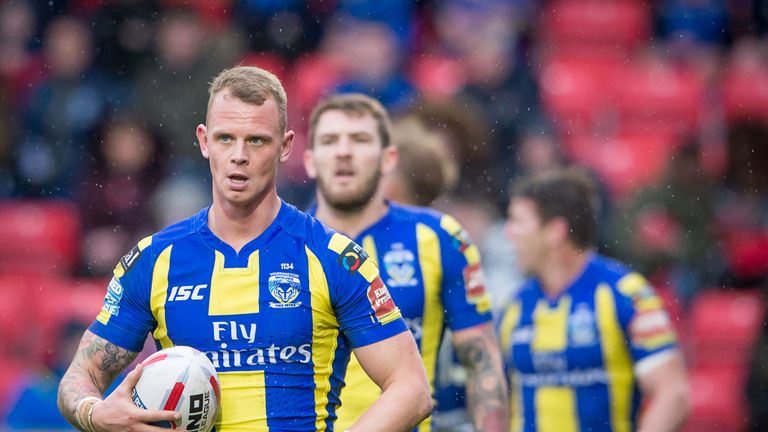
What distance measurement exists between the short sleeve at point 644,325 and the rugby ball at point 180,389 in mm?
3480

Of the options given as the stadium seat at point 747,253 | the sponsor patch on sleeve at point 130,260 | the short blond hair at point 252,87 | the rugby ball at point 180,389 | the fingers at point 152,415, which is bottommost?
the fingers at point 152,415

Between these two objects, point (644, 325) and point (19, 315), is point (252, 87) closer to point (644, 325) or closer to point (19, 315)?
point (644, 325)

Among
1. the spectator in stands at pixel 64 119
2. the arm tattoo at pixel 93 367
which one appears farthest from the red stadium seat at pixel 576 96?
the arm tattoo at pixel 93 367

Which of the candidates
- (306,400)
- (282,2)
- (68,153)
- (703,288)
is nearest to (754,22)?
(703,288)

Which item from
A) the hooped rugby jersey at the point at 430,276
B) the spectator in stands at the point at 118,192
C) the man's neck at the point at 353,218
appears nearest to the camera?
the hooped rugby jersey at the point at 430,276

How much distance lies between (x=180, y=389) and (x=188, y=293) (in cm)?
43

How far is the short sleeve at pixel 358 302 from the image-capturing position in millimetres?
4684

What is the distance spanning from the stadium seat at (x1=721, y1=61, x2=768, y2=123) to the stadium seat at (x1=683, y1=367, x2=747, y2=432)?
2881 millimetres

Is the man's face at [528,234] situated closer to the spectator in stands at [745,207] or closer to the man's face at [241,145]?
the spectator in stands at [745,207]

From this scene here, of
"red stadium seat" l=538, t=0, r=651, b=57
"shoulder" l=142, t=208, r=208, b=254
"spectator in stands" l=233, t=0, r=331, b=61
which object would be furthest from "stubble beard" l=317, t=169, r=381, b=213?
"red stadium seat" l=538, t=0, r=651, b=57

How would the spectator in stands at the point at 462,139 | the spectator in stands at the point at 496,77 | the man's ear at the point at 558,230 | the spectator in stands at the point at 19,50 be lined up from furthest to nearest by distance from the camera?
the spectator in stands at the point at 19,50 → the spectator in stands at the point at 496,77 → the spectator in stands at the point at 462,139 → the man's ear at the point at 558,230

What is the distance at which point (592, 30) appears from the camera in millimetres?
13898

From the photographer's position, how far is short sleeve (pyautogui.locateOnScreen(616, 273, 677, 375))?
24.1 feet

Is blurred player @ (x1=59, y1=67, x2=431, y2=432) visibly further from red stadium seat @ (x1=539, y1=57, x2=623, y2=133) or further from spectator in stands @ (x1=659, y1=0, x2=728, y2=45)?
spectator in stands @ (x1=659, y1=0, x2=728, y2=45)
